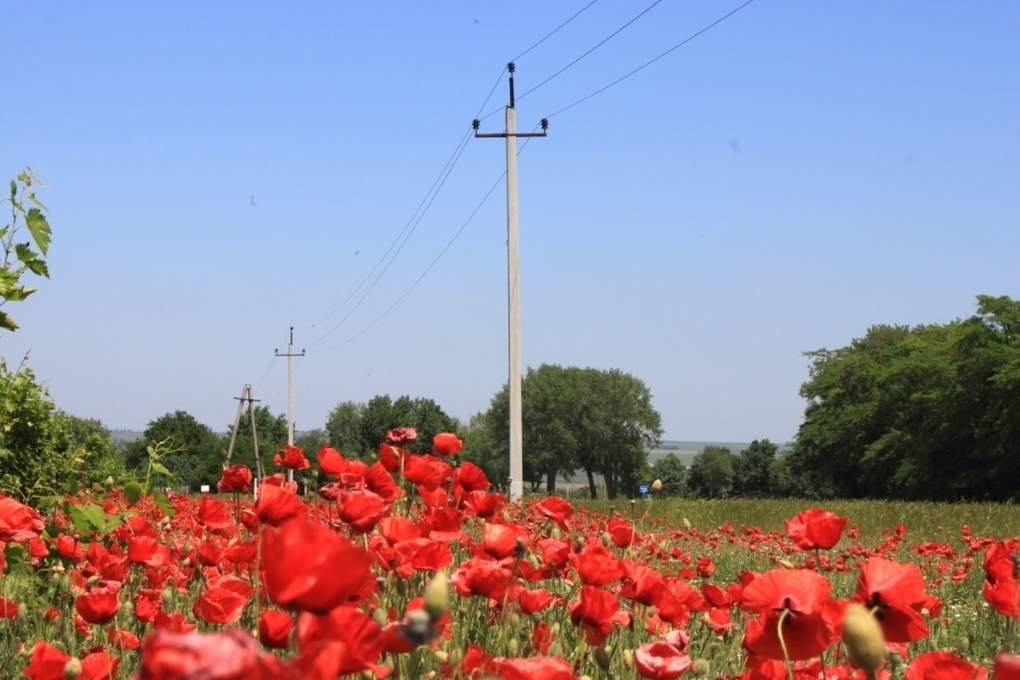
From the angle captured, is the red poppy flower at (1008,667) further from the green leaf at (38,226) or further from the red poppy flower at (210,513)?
the green leaf at (38,226)

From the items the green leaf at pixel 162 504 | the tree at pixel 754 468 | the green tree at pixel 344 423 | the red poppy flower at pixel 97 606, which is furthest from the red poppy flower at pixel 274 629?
the tree at pixel 754 468

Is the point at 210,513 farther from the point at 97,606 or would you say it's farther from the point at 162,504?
the point at 162,504

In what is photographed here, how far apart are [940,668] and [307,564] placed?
961 mm

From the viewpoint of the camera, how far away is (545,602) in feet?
7.88

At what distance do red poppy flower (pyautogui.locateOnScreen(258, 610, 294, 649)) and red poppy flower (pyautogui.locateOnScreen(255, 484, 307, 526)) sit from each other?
0.27 metres

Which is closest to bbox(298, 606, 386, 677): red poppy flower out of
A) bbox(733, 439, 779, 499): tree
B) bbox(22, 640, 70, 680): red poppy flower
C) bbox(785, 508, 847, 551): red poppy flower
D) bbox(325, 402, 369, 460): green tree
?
bbox(22, 640, 70, 680): red poppy flower

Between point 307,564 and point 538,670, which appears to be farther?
point 538,670

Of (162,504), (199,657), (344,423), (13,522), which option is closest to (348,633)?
(199,657)

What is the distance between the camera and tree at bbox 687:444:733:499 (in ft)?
386

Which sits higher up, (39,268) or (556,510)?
(39,268)

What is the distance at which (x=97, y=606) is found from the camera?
7.83 ft

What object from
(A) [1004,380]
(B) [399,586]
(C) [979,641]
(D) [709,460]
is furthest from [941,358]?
(D) [709,460]

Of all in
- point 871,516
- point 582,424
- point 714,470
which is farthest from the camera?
point 714,470

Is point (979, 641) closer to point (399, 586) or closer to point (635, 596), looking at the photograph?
point (635, 596)
